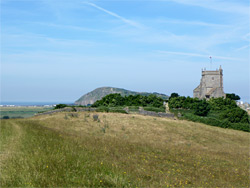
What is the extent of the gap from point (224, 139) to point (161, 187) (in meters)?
29.5

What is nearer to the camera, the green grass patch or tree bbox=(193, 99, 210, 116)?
the green grass patch

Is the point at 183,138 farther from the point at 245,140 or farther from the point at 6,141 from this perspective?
the point at 6,141

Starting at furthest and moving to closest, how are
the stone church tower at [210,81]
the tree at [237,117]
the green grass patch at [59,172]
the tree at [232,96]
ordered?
the tree at [232,96] < the stone church tower at [210,81] < the tree at [237,117] < the green grass patch at [59,172]

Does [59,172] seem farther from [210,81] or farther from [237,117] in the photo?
[210,81]

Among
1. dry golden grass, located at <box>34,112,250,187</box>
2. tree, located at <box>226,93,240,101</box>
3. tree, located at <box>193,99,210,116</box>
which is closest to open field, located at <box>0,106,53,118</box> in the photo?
dry golden grass, located at <box>34,112,250,187</box>

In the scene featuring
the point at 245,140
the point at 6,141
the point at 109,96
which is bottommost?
the point at 245,140

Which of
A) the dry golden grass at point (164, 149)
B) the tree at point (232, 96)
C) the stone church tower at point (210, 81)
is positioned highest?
the stone church tower at point (210, 81)

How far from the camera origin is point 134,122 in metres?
37.2

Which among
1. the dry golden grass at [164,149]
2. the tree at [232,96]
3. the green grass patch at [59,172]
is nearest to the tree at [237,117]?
the dry golden grass at [164,149]

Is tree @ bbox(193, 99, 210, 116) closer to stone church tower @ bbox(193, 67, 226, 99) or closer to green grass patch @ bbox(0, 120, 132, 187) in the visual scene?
stone church tower @ bbox(193, 67, 226, 99)

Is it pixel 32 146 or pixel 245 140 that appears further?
pixel 245 140

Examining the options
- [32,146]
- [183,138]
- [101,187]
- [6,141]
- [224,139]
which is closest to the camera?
[101,187]

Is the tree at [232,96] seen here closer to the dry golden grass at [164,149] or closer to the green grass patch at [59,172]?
the dry golden grass at [164,149]

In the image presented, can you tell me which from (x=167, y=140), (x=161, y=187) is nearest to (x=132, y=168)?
(x=161, y=187)
